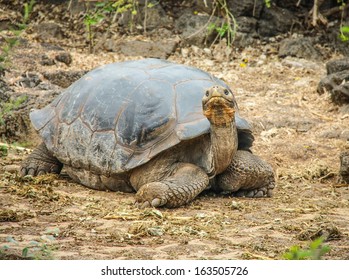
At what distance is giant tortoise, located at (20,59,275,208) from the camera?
16.4 ft

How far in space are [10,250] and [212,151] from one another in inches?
79.4

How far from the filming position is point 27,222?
14.0ft

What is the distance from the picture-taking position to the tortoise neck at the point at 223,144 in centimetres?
504

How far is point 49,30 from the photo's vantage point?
1053cm

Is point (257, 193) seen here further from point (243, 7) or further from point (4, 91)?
point (243, 7)

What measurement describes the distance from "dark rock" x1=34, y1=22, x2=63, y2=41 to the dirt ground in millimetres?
2310

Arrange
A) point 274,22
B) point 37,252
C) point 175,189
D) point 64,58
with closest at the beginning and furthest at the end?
point 37,252
point 175,189
point 64,58
point 274,22

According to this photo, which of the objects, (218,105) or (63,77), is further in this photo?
(63,77)

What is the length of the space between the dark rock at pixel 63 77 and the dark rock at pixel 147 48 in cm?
184

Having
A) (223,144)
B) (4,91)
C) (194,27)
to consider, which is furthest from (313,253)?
(194,27)

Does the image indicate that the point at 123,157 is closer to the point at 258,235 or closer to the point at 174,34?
the point at 258,235

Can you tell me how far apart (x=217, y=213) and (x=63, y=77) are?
4104 millimetres

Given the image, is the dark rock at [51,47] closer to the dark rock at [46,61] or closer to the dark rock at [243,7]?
the dark rock at [46,61]

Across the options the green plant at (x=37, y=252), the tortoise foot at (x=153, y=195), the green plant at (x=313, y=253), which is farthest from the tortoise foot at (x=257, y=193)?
the green plant at (x=313, y=253)
